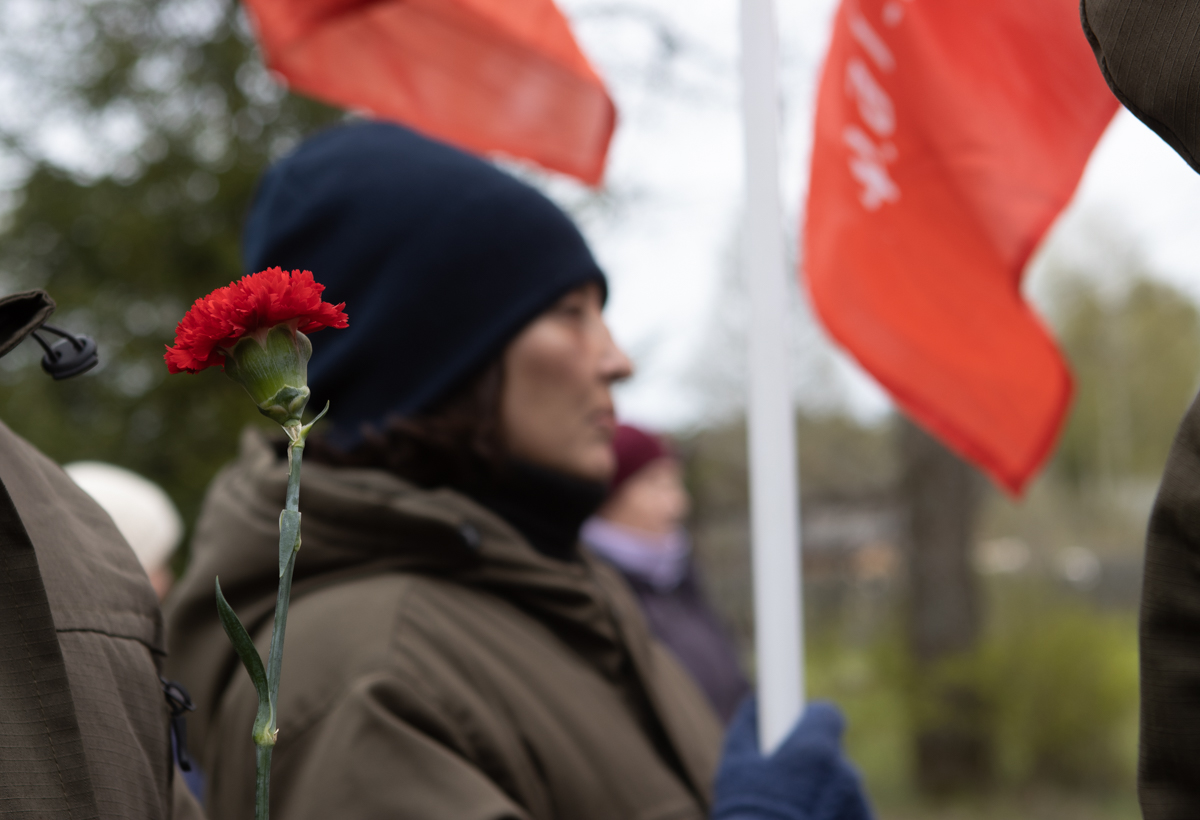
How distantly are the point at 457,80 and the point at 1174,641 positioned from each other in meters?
2.33

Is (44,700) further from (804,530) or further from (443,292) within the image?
(804,530)

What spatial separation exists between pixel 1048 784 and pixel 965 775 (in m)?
0.63

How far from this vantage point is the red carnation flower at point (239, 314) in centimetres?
66

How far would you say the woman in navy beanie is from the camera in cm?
142

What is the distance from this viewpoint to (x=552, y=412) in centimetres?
184

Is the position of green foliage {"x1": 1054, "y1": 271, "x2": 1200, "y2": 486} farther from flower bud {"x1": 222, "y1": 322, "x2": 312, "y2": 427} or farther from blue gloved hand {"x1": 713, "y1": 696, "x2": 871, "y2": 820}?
flower bud {"x1": 222, "y1": 322, "x2": 312, "y2": 427}

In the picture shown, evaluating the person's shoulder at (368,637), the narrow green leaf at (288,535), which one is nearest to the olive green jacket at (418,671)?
the person's shoulder at (368,637)

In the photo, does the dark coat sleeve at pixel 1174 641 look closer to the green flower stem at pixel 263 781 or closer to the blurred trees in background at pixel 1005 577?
the green flower stem at pixel 263 781

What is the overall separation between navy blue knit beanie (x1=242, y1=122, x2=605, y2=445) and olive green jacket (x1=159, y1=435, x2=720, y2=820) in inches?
7.1

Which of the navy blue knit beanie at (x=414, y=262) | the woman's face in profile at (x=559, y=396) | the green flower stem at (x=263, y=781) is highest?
the green flower stem at (x=263, y=781)

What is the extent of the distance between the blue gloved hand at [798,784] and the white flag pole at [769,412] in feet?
0.16

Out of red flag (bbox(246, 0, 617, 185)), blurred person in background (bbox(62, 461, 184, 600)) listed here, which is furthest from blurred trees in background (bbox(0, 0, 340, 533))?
red flag (bbox(246, 0, 617, 185))

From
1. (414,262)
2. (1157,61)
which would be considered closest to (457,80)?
(414,262)

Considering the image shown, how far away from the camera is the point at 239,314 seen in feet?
2.17
